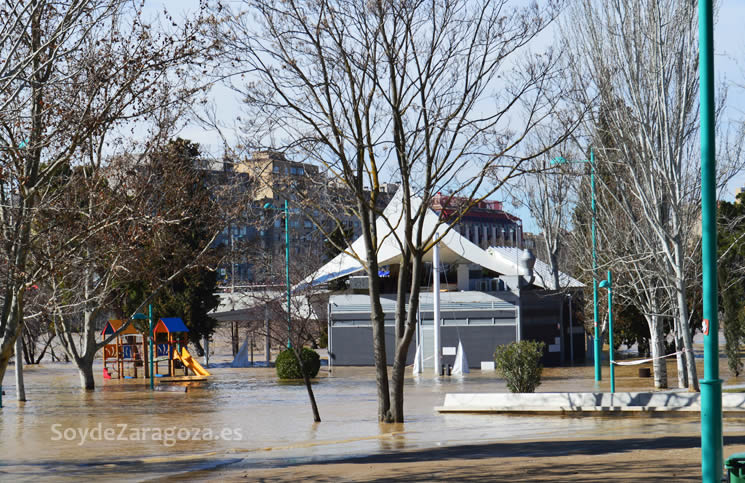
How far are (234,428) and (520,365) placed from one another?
6.84 meters

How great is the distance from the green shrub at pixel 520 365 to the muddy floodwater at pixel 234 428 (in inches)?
78.5

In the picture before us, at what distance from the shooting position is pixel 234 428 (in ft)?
62.2

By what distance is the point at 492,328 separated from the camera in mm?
44656

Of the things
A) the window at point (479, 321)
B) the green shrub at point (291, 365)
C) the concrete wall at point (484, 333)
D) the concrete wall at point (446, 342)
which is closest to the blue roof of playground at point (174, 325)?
the green shrub at point (291, 365)

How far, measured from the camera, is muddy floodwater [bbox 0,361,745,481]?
13.7 m

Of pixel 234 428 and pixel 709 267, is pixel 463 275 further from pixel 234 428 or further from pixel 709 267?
pixel 709 267

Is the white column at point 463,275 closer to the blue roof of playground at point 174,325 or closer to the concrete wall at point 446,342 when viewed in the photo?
the concrete wall at point 446,342

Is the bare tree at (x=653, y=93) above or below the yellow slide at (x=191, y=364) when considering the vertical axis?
above

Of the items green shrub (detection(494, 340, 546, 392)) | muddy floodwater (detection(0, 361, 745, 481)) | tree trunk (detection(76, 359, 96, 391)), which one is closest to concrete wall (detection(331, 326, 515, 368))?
muddy floodwater (detection(0, 361, 745, 481))

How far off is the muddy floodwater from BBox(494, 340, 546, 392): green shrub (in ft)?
6.54

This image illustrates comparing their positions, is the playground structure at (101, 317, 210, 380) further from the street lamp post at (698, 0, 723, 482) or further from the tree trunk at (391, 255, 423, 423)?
the street lamp post at (698, 0, 723, 482)

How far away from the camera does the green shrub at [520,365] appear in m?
21.6

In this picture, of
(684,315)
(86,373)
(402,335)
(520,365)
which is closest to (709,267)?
(402,335)

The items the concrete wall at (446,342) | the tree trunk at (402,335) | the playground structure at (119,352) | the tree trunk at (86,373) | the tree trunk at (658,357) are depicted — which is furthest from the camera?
the concrete wall at (446,342)
